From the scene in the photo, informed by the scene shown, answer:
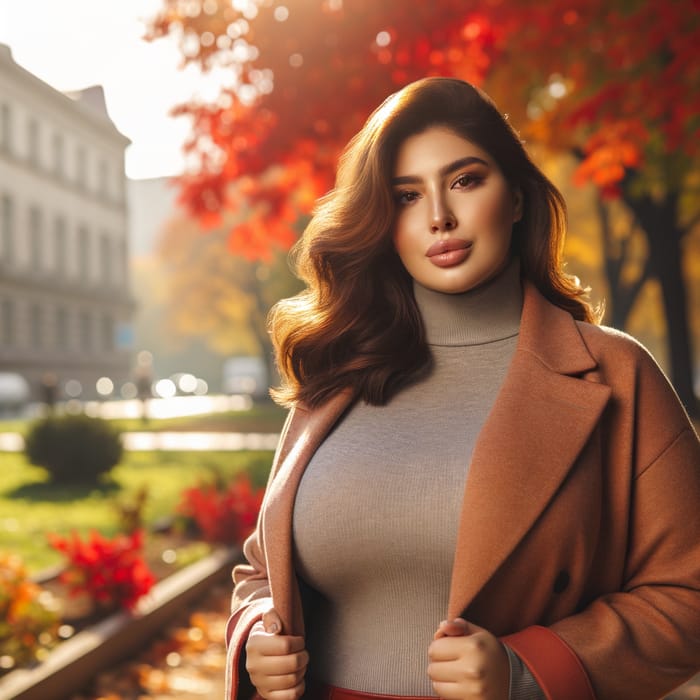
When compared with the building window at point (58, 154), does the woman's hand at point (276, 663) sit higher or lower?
lower

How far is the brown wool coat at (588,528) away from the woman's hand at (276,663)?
0.40 meters

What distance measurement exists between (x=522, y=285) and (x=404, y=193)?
0.38 meters

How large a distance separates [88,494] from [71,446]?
0.87 meters

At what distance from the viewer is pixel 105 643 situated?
551 centimetres

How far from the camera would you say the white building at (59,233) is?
132 feet

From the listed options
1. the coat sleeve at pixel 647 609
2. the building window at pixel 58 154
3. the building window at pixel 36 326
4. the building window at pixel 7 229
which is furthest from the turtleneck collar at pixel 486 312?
the building window at pixel 36 326

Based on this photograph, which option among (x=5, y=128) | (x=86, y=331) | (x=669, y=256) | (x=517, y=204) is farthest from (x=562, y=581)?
(x=86, y=331)

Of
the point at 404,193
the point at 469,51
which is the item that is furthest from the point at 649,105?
the point at 404,193

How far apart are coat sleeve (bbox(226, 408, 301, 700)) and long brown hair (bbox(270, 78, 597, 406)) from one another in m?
0.16

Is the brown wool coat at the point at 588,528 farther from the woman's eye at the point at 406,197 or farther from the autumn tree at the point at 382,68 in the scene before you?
the autumn tree at the point at 382,68

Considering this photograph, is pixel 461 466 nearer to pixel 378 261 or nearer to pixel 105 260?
pixel 378 261

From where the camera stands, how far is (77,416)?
1323cm

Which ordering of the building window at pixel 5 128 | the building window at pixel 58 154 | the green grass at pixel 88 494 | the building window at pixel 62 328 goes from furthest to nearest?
the building window at pixel 62 328 → the building window at pixel 58 154 → the building window at pixel 5 128 → the green grass at pixel 88 494

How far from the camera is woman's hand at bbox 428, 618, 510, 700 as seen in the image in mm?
1835
